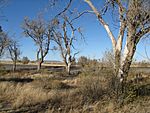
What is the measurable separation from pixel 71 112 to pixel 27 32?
45.8 m

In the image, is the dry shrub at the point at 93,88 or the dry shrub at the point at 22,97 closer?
the dry shrub at the point at 22,97

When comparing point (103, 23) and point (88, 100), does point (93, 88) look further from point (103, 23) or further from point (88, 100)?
point (103, 23)

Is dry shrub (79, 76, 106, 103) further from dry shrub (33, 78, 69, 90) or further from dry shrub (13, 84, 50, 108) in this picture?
dry shrub (33, 78, 69, 90)

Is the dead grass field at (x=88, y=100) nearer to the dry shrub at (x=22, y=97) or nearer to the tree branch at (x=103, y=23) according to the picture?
the dry shrub at (x=22, y=97)

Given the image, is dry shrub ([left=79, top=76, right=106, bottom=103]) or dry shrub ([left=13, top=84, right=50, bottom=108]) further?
dry shrub ([left=79, top=76, right=106, bottom=103])

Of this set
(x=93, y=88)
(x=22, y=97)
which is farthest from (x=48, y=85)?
(x=22, y=97)

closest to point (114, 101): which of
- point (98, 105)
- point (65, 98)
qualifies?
point (98, 105)

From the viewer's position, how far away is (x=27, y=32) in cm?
5522

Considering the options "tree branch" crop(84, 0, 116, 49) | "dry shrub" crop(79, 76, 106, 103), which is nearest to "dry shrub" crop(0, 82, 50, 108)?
"dry shrub" crop(79, 76, 106, 103)

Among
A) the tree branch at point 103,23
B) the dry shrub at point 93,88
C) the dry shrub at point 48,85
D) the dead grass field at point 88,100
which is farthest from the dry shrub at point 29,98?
the dry shrub at point 48,85

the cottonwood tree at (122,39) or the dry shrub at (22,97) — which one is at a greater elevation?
the cottonwood tree at (122,39)

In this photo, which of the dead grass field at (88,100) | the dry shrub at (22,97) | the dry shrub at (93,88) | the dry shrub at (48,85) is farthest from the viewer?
the dry shrub at (48,85)

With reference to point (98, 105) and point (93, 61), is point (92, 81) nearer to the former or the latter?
point (93, 61)

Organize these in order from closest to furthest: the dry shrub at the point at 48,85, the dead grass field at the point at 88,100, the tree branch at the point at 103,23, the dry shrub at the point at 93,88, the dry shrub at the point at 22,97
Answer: the dead grass field at the point at 88,100 → the dry shrub at the point at 22,97 → the dry shrub at the point at 93,88 → the tree branch at the point at 103,23 → the dry shrub at the point at 48,85
